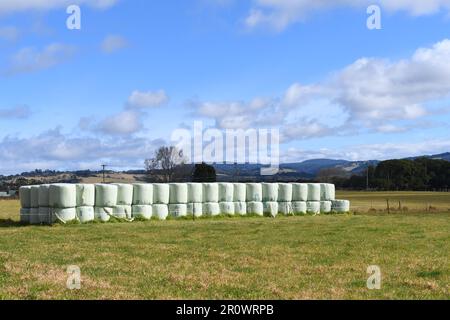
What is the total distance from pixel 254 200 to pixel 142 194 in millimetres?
7396

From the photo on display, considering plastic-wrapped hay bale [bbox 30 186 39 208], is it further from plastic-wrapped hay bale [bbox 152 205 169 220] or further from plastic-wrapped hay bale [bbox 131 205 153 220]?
plastic-wrapped hay bale [bbox 152 205 169 220]

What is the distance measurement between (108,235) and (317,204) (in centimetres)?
1842

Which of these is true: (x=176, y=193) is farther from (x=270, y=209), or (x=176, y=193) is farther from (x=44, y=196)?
(x=44, y=196)

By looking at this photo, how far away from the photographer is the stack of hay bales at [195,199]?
32.2m

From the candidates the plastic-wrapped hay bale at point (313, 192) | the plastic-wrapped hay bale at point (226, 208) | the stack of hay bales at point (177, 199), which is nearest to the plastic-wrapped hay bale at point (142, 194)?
the stack of hay bales at point (177, 199)

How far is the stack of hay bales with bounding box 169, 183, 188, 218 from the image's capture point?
31.8 meters

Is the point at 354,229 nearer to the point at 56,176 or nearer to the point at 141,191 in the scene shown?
the point at 141,191

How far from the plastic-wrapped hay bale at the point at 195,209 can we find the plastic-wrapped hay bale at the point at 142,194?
93.9 inches

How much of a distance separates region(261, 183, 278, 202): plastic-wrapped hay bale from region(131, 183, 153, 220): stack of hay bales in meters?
7.44

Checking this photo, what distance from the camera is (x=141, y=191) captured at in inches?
1202

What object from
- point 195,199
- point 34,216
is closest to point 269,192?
point 195,199

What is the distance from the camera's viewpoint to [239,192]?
3453 cm

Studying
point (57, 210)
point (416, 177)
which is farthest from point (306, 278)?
point (416, 177)

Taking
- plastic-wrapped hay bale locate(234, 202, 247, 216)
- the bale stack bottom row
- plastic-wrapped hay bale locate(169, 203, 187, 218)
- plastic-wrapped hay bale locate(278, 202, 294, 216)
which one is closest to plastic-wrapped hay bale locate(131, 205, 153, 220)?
the bale stack bottom row
